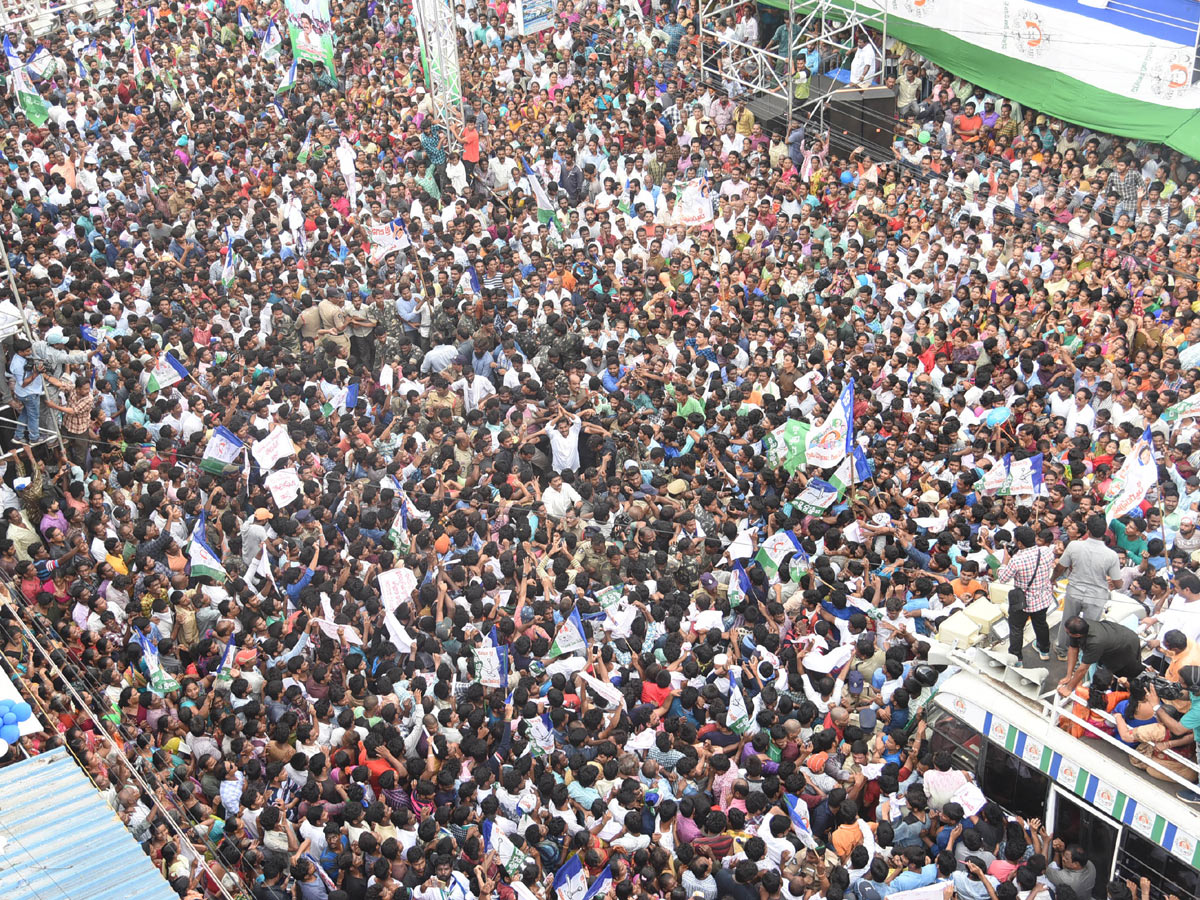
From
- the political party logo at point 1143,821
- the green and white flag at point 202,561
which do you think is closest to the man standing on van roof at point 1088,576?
the political party logo at point 1143,821

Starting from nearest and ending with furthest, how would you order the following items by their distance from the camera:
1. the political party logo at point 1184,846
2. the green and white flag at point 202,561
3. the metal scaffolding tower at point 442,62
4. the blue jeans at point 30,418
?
the political party logo at point 1184,846 < the green and white flag at point 202,561 < the blue jeans at point 30,418 < the metal scaffolding tower at point 442,62

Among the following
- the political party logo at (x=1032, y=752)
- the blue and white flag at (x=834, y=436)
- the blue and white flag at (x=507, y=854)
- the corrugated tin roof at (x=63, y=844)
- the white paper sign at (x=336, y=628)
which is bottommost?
the blue and white flag at (x=507, y=854)

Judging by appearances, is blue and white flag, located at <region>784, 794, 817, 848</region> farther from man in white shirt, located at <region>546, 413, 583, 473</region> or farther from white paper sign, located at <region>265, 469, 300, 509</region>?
white paper sign, located at <region>265, 469, 300, 509</region>

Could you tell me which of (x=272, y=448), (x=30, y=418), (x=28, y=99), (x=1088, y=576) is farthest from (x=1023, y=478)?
(x=28, y=99)

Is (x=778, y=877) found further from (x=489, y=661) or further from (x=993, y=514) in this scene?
(x=993, y=514)

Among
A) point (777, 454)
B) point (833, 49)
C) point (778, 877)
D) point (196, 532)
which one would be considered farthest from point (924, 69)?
point (778, 877)

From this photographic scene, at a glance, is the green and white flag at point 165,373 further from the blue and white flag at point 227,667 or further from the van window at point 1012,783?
the van window at point 1012,783

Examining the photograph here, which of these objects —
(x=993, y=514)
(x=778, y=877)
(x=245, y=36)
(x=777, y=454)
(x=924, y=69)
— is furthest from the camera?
(x=245, y=36)

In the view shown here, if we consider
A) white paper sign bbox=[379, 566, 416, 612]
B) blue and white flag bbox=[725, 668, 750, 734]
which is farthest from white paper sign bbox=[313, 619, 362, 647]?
blue and white flag bbox=[725, 668, 750, 734]
